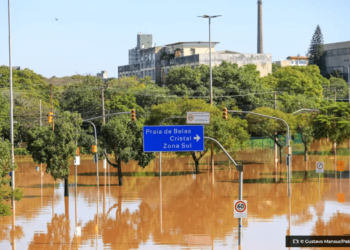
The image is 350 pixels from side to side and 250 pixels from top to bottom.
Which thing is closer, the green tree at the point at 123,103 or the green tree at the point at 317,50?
the green tree at the point at 123,103

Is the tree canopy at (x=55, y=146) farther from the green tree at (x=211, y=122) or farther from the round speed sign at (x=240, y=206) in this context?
the round speed sign at (x=240, y=206)

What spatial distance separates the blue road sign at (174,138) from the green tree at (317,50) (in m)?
114

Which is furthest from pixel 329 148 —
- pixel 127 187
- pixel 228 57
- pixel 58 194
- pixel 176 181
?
pixel 58 194

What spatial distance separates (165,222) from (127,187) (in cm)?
1693

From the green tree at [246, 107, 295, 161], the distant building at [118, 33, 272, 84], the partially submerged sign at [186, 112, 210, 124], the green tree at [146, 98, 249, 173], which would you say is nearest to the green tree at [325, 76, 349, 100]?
the distant building at [118, 33, 272, 84]

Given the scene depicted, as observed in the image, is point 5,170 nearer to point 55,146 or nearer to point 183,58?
point 55,146

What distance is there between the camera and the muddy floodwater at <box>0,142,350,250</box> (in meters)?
26.7

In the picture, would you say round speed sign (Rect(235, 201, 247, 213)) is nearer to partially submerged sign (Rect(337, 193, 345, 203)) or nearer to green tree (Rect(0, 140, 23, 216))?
green tree (Rect(0, 140, 23, 216))

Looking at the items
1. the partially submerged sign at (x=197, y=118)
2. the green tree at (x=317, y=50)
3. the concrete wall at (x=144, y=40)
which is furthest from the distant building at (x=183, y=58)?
the partially submerged sign at (x=197, y=118)

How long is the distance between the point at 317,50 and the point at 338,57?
513cm

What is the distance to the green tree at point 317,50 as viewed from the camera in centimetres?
14050

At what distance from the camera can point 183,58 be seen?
10244cm

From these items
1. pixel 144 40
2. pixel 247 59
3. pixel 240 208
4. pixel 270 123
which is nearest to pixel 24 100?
pixel 270 123

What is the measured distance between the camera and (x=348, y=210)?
33625mm
